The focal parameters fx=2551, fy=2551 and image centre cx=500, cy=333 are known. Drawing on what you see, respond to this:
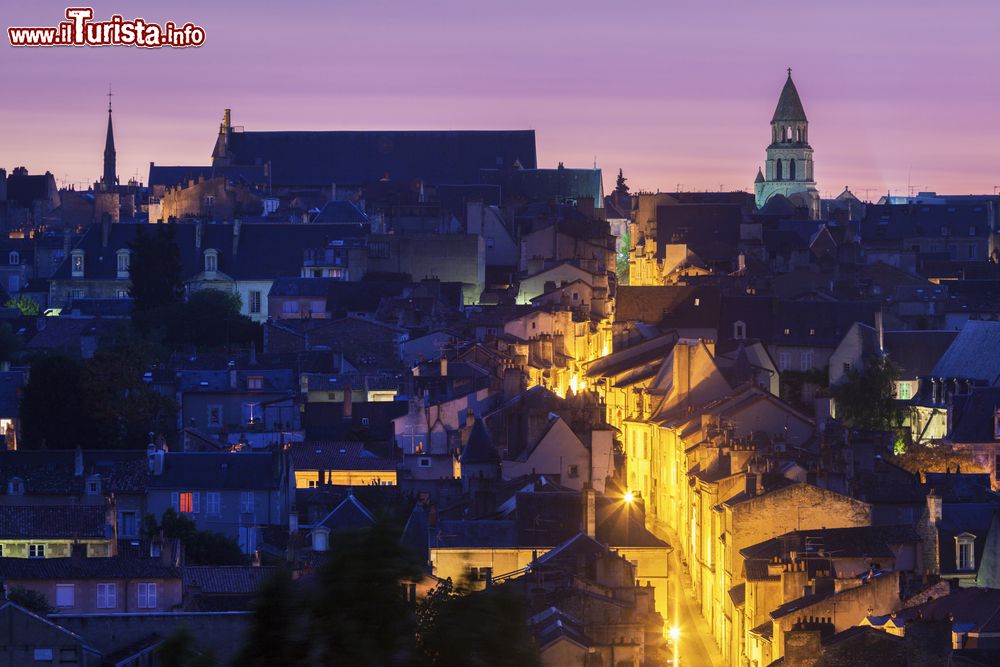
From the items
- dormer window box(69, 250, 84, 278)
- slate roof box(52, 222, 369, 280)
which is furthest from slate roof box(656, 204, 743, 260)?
dormer window box(69, 250, 84, 278)

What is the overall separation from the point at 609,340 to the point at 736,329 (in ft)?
18.6

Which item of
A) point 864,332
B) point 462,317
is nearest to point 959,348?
point 864,332

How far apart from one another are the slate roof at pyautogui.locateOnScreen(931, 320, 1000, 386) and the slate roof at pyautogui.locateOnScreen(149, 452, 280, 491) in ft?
63.9

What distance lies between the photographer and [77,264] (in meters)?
106

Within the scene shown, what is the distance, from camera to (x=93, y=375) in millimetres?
70062

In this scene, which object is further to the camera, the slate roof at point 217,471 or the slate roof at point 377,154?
the slate roof at point 377,154

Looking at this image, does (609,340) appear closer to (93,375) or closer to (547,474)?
(93,375)

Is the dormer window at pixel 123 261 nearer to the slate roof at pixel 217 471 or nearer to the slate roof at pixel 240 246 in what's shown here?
the slate roof at pixel 240 246

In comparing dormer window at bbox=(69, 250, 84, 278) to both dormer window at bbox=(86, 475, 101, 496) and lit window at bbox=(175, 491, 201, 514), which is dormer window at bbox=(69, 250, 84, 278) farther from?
dormer window at bbox=(86, 475, 101, 496)

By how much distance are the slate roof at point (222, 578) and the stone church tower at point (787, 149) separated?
4578 inches

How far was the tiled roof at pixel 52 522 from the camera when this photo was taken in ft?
166

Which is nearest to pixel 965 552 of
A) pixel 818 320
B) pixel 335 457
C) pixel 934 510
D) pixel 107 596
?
pixel 934 510

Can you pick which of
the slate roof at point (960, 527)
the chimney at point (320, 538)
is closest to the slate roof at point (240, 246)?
the chimney at point (320, 538)

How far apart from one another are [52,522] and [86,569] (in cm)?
674
